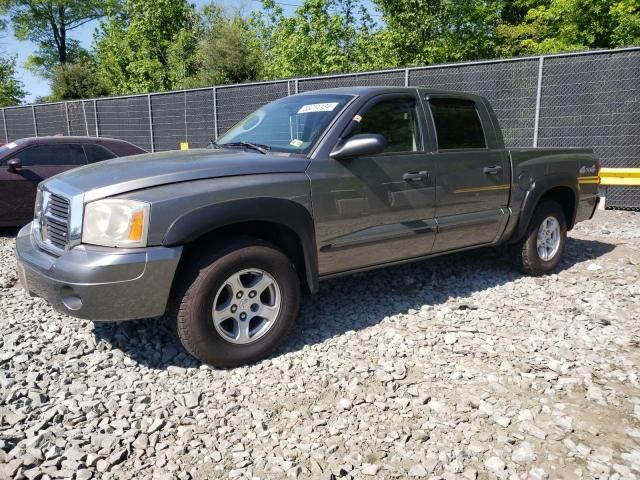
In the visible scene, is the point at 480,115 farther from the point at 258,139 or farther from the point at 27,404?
the point at 27,404

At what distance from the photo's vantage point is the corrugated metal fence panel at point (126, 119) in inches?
653

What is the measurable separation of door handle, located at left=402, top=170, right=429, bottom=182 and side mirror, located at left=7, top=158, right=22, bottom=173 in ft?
19.9

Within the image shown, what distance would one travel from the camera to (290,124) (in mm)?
4250

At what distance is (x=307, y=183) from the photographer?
3703 millimetres

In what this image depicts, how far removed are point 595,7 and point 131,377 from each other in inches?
745

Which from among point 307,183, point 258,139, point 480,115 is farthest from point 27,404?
point 480,115

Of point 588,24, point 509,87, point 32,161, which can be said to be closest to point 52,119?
point 32,161

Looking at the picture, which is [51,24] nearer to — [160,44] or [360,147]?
[160,44]

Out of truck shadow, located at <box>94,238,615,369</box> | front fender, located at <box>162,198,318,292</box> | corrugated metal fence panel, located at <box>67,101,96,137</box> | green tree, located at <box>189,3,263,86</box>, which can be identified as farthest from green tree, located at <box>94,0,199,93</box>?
front fender, located at <box>162,198,318,292</box>

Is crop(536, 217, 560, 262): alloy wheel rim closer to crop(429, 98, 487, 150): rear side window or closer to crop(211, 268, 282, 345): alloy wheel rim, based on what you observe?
crop(429, 98, 487, 150): rear side window

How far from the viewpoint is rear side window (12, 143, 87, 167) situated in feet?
26.0

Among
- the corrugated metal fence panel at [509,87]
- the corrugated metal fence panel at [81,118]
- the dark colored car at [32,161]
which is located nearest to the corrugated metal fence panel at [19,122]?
the corrugated metal fence panel at [81,118]

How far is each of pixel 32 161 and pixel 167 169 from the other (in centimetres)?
570

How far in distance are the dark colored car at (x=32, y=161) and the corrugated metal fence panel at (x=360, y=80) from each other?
16.4ft
